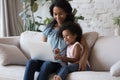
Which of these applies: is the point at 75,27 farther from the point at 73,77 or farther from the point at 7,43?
the point at 7,43

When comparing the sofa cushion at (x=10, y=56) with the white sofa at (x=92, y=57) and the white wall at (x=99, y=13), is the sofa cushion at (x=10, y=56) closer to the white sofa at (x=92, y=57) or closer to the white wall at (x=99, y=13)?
the white sofa at (x=92, y=57)

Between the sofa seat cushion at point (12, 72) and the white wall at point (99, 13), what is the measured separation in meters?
1.71

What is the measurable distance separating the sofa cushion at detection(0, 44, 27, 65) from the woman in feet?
1.00

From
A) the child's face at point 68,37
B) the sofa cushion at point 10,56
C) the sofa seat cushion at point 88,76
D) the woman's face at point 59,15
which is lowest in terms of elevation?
the sofa seat cushion at point 88,76

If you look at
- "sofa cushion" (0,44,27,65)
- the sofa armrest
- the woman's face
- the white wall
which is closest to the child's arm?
the woman's face

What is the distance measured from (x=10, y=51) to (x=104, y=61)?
955 mm

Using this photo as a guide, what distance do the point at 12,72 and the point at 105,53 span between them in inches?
35.8

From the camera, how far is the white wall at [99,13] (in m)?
3.70

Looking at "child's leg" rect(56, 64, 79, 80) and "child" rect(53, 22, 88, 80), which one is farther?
"child" rect(53, 22, 88, 80)

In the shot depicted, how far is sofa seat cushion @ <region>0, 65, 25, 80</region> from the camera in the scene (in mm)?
2379

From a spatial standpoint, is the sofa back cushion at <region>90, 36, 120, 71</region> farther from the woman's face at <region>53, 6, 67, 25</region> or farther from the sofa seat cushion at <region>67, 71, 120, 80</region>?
the woman's face at <region>53, 6, 67, 25</region>

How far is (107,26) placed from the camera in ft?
12.3

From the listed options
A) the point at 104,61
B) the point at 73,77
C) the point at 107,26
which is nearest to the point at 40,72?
the point at 73,77

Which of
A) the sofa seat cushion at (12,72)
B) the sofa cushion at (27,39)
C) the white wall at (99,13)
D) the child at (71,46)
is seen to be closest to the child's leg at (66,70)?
the child at (71,46)
